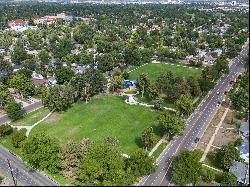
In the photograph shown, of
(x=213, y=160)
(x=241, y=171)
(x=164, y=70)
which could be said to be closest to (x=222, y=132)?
(x=213, y=160)

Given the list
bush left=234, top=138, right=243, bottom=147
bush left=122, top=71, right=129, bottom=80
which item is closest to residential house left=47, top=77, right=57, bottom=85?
bush left=122, top=71, right=129, bottom=80

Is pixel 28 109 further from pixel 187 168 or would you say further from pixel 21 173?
pixel 187 168

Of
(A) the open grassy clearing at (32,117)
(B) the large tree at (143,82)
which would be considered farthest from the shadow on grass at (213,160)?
(A) the open grassy clearing at (32,117)

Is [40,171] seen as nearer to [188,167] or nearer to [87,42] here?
[188,167]

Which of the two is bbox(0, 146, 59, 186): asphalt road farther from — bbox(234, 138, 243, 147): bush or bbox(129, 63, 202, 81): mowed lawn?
bbox(129, 63, 202, 81): mowed lawn

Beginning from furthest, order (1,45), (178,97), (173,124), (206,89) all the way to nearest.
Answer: (1,45) → (206,89) → (178,97) → (173,124)

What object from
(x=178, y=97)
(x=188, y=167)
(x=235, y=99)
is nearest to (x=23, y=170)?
(x=188, y=167)
